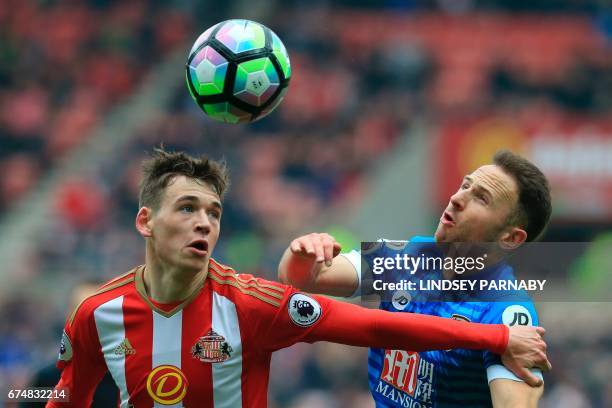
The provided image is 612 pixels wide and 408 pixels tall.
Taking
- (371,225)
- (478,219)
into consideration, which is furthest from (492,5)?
(478,219)

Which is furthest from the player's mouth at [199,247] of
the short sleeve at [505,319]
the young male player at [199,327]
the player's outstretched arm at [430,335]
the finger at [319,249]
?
the short sleeve at [505,319]

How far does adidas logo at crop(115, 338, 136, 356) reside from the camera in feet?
15.6

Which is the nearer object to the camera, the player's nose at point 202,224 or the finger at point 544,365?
the finger at point 544,365

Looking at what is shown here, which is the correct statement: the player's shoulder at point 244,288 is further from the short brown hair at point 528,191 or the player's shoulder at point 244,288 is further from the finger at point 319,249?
the short brown hair at point 528,191

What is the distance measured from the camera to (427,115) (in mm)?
17938

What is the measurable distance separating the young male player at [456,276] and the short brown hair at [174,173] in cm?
46

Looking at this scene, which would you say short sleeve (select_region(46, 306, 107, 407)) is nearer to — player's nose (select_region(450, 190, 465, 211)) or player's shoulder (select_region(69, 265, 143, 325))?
player's shoulder (select_region(69, 265, 143, 325))

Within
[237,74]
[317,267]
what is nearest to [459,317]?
[317,267]

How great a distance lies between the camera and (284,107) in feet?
59.6

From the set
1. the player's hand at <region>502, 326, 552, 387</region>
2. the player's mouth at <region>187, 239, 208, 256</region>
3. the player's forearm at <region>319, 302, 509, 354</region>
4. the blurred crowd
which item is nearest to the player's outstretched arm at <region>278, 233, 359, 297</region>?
the player's forearm at <region>319, 302, 509, 354</region>

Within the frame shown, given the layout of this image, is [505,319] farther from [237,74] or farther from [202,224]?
[237,74]

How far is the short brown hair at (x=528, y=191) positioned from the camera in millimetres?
5250

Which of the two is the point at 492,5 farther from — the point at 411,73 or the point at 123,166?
the point at 123,166

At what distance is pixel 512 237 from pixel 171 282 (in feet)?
5.55
